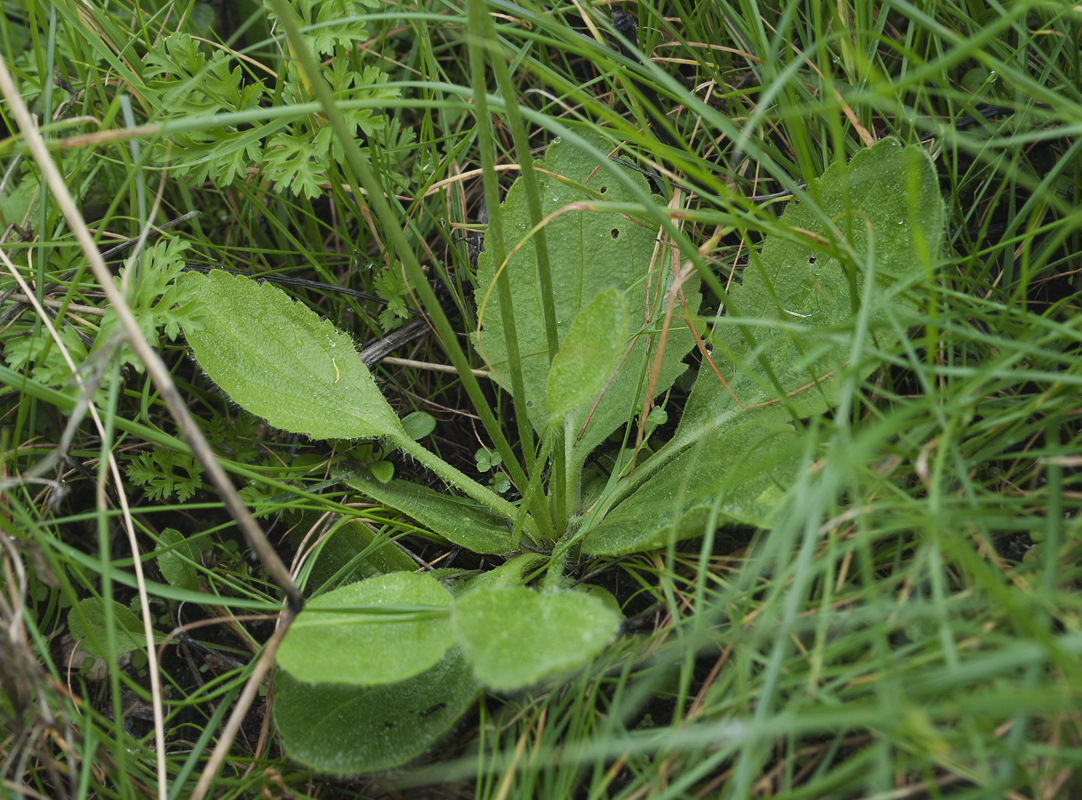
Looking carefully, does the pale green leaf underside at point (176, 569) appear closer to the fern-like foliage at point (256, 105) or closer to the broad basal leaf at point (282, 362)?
the broad basal leaf at point (282, 362)

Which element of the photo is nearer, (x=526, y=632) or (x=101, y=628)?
(x=526, y=632)

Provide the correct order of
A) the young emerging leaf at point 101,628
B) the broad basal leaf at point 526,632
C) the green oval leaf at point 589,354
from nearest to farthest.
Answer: the broad basal leaf at point 526,632 → the green oval leaf at point 589,354 → the young emerging leaf at point 101,628

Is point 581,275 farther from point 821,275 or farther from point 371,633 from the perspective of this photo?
point 371,633

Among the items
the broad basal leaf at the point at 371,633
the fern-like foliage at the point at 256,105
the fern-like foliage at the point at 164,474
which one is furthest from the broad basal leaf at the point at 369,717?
the fern-like foliage at the point at 256,105

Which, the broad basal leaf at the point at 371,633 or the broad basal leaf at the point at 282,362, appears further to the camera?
the broad basal leaf at the point at 282,362

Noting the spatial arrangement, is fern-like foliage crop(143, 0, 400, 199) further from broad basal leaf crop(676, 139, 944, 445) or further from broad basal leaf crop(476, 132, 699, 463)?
broad basal leaf crop(676, 139, 944, 445)

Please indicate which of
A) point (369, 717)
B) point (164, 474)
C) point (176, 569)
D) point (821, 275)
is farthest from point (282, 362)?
point (821, 275)
